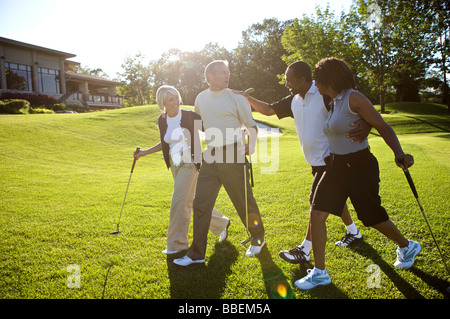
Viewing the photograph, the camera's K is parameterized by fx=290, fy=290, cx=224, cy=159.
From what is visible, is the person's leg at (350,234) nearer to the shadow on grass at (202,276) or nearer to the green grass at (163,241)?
the green grass at (163,241)

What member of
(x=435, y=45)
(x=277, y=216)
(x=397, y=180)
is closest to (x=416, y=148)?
(x=397, y=180)

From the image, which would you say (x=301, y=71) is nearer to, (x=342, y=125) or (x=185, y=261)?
(x=342, y=125)

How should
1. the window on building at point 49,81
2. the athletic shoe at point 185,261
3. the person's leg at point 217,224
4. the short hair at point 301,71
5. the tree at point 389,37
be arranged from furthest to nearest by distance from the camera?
1. the window on building at point 49,81
2. the tree at point 389,37
3. the person's leg at point 217,224
4. the athletic shoe at point 185,261
5. the short hair at point 301,71

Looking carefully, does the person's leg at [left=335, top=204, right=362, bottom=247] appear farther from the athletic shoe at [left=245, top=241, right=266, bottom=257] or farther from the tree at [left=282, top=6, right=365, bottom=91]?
the tree at [left=282, top=6, right=365, bottom=91]

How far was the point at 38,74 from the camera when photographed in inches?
1312

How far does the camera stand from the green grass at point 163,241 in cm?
307

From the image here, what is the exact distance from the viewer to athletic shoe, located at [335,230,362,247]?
393cm

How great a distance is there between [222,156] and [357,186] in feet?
5.23

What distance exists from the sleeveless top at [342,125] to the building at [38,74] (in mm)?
34971

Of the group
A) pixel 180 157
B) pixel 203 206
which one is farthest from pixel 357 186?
pixel 180 157

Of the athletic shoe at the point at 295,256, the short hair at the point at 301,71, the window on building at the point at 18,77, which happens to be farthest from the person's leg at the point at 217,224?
the window on building at the point at 18,77

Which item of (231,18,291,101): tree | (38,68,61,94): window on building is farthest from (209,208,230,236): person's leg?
(231,18,291,101): tree

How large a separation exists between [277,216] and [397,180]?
3956 millimetres
